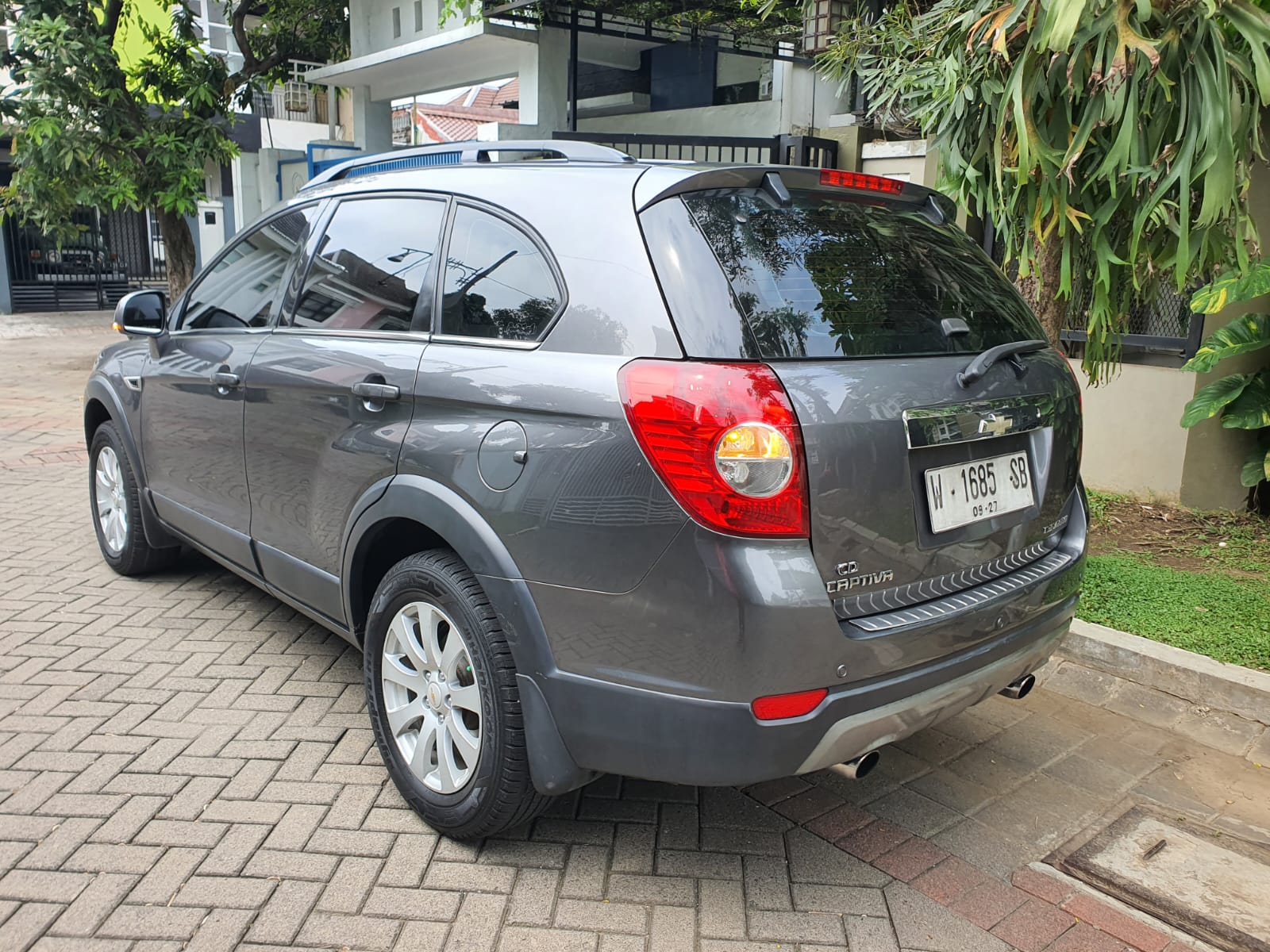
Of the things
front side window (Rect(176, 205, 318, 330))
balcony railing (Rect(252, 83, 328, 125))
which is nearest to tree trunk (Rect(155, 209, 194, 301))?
front side window (Rect(176, 205, 318, 330))

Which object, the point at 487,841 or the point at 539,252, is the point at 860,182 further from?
the point at 487,841

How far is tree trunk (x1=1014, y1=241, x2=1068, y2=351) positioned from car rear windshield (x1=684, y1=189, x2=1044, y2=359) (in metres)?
1.90

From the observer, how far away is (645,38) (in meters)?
10.1

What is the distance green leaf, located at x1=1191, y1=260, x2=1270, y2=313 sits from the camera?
15.7 ft

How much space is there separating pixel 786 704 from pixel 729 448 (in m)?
0.57

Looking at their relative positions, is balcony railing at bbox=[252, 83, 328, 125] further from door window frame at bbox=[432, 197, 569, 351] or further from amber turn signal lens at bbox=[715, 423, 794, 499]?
amber turn signal lens at bbox=[715, 423, 794, 499]

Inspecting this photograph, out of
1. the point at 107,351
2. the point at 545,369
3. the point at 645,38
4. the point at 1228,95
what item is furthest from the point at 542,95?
the point at 545,369

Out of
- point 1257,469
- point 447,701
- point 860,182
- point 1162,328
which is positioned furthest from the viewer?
point 1162,328

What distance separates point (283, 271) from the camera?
361 centimetres

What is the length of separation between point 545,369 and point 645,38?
8757 mm

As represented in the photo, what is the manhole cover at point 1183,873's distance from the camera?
2.53m

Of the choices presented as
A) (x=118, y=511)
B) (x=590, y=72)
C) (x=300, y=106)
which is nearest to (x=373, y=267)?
(x=118, y=511)

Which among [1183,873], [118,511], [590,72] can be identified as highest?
[590,72]

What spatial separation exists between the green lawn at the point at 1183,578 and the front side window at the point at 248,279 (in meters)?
3.51
